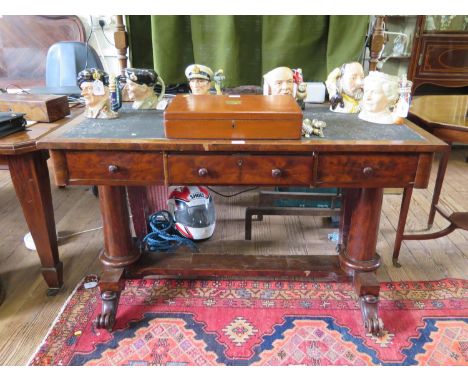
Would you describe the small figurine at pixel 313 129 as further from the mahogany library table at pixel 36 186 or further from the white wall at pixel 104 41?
the white wall at pixel 104 41

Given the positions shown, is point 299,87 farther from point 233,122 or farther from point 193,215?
point 193,215

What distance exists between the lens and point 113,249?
54.8 inches

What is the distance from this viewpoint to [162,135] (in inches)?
43.2

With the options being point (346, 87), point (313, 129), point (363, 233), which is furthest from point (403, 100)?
point (363, 233)

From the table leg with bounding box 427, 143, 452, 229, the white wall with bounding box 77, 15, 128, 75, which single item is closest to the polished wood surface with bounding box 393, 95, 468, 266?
the table leg with bounding box 427, 143, 452, 229

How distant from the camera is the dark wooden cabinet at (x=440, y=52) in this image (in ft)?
8.73

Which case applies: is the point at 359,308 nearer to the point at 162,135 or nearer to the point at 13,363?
the point at 162,135

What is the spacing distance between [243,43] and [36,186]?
3.88ft

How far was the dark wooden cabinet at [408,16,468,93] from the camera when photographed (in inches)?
105

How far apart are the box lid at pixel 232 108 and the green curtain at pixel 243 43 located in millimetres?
725

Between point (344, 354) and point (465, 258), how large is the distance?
0.92 m

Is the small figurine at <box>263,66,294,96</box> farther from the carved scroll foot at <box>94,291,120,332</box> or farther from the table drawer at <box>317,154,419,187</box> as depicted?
the carved scroll foot at <box>94,291,120,332</box>

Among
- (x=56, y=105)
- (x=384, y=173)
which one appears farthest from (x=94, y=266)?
(x=384, y=173)

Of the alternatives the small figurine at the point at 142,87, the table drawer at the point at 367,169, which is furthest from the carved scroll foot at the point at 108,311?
the table drawer at the point at 367,169
